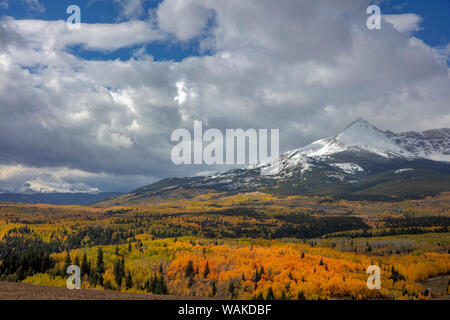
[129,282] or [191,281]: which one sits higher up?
[129,282]

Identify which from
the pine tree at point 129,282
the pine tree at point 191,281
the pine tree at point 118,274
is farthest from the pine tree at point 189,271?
the pine tree at point 118,274

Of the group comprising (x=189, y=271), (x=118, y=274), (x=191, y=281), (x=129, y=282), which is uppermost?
(x=118, y=274)

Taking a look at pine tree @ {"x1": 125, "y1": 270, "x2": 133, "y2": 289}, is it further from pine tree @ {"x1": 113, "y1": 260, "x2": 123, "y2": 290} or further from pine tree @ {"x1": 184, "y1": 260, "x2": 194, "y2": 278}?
pine tree @ {"x1": 184, "y1": 260, "x2": 194, "y2": 278}

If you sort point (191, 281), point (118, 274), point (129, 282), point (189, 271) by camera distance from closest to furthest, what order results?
point (129, 282), point (191, 281), point (118, 274), point (189, 271)

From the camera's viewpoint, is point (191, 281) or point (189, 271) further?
point (189, 271)

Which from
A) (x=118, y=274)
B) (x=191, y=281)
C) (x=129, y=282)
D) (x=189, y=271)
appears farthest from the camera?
(x=189, y=271)

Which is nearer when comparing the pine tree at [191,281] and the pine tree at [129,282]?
the pine tree at [129,282]

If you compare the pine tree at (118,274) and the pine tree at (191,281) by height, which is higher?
the pine tree at (118,274)

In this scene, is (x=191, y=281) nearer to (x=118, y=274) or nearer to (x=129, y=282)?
(x=129, y=282)

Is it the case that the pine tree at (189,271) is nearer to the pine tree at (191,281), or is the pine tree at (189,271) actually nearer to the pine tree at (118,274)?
the pine tree at (191,281)

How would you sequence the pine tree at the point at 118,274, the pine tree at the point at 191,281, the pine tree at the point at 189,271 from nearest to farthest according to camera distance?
the pine tree at the point at 118,274, the pine tree at the point at 191,281, the pine tree at the point at 189,271

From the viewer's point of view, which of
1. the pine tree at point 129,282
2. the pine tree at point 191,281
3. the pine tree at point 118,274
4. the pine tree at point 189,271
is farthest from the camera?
the pine tree at point 189,271

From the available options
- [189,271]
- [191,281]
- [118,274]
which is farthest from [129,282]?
[189,271]
